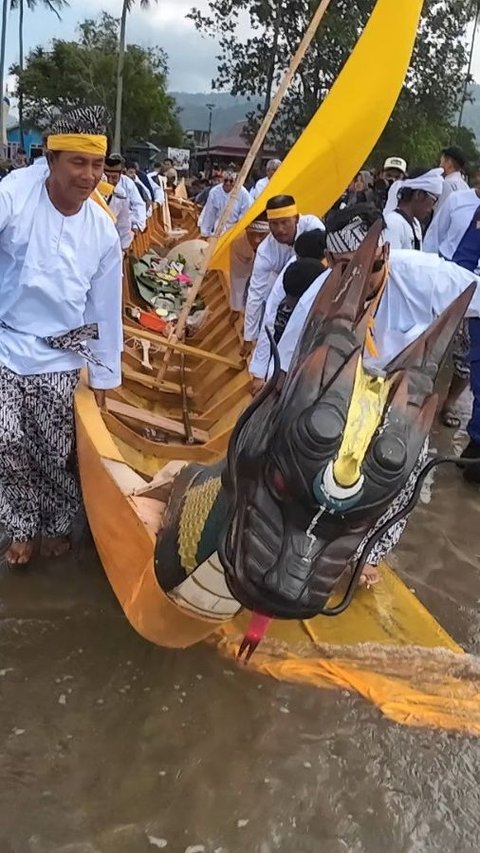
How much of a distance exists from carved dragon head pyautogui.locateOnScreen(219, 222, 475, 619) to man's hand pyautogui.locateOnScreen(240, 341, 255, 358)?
331 cm

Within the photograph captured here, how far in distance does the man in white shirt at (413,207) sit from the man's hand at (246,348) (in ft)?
3.60

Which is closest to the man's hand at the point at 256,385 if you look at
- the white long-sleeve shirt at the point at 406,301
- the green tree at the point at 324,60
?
the white long-sleeve shirt at the point at 406,301

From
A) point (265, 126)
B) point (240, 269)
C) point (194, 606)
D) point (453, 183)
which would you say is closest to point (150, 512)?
point (194, 606)

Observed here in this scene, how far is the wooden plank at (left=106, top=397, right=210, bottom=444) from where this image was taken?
425cm

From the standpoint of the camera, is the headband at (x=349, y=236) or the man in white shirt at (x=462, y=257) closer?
the headband at (x=349, y=236)

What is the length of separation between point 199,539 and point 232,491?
0.28 meters

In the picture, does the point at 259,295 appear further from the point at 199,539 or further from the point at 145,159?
the point at 145,159

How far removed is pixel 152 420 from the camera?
4.36 meters

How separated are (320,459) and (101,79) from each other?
41748mm

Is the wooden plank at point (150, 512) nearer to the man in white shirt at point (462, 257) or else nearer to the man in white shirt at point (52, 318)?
the man in white shirt at point (52, 318)

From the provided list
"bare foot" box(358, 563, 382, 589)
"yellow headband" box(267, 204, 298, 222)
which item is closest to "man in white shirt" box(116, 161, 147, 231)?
"yellow headband" box(267, 204, 298, 222)

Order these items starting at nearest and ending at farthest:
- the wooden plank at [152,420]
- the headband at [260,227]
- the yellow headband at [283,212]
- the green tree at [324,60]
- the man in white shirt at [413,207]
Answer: the wooden plank at [152,420] < the yellow headband at [283,212] < the man in white shirt at [413,207] < the headband at [260,227] < the green tree at [324,60]

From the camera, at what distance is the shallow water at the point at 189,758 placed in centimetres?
223

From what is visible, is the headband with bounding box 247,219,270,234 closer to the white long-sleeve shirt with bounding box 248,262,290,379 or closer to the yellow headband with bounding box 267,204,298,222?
the yellow headband with bounding box 267,204,298,222
